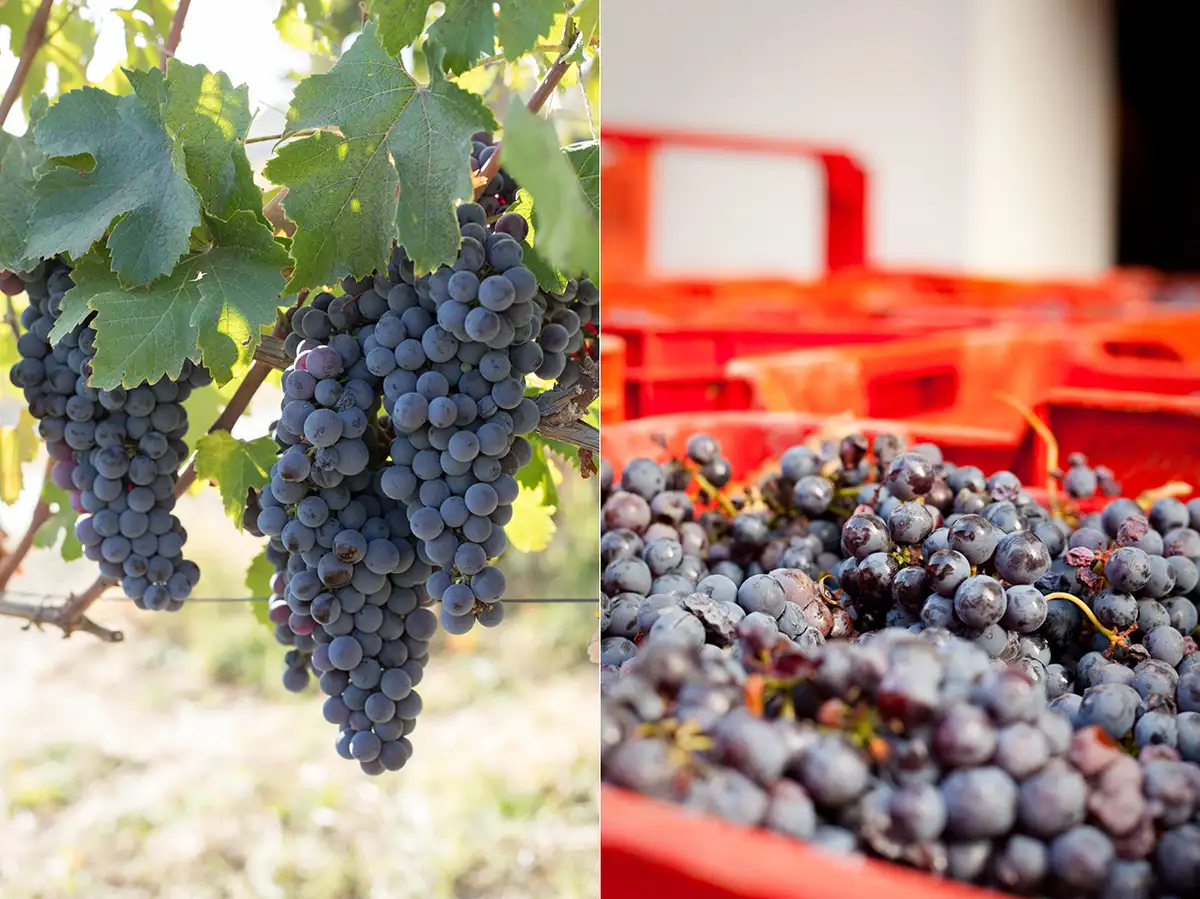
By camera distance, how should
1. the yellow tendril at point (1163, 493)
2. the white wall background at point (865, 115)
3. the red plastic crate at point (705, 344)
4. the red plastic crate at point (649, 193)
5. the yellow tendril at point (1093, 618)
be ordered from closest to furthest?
the yellow tendril at point (1093, 618) < the yellow tendril at point (1163, 493) < the red plastic crate at point (705, 344) < the red plastic crate at point (649, 193) < the white wall background at point (865, 115)

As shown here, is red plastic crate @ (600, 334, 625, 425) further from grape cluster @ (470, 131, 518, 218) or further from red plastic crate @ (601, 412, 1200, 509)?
grape cluster @ (470, 131, 518, 218)

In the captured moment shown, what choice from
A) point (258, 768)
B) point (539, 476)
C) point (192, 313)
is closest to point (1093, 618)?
point (539, 476)

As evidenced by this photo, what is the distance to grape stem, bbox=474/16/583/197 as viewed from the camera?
69 cm

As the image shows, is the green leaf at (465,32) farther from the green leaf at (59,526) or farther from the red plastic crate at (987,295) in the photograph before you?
the red plastic crate at (987,295)

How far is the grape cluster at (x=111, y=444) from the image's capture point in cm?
76

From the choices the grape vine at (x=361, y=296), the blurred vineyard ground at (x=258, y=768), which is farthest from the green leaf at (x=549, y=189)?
the blurred vineyard ground at (x=258, y=768)

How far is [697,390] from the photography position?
128 centimetres

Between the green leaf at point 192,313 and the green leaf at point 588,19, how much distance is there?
9.0 inches

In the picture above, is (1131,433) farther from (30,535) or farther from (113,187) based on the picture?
(30,535)

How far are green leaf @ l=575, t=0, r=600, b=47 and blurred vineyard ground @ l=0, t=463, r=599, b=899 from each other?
0.66 m

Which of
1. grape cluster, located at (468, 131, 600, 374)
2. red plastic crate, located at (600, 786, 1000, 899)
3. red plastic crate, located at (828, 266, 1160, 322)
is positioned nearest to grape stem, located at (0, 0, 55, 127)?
grape cluster, located at (468, 131, 600, 374)

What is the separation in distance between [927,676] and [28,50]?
0.85m

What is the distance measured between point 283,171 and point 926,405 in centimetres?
91

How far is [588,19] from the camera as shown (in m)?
0.66
